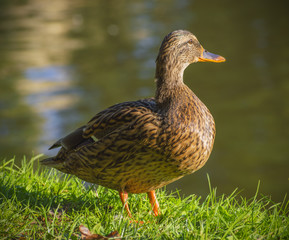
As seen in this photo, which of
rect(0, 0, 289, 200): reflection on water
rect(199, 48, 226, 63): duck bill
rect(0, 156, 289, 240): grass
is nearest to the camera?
rect(0, 156, 289, 240): grass

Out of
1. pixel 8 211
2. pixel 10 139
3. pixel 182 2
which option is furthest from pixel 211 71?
pixel 8 211

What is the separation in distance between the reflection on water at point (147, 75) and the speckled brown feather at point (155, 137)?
459cm

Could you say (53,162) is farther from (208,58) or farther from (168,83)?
(208,58)

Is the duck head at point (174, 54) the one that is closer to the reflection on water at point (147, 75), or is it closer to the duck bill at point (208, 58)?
the duck bill at point (208, 58)

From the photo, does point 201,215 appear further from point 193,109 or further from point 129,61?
point 129,61

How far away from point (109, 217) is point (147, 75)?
29.9 feet

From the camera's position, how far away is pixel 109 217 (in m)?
3.30

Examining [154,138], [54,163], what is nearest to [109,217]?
[154,138]

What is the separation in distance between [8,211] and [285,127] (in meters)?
7.71

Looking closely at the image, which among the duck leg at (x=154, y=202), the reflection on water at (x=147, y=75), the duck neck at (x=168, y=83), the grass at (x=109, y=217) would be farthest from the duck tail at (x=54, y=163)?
the reflection on water at (x=147, y=75)

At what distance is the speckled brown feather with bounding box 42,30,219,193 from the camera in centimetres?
329

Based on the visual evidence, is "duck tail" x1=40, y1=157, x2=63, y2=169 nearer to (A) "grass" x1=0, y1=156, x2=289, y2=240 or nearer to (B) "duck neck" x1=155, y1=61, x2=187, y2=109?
(A) "grass" x1=0, y1=156, x2=289, y2=240

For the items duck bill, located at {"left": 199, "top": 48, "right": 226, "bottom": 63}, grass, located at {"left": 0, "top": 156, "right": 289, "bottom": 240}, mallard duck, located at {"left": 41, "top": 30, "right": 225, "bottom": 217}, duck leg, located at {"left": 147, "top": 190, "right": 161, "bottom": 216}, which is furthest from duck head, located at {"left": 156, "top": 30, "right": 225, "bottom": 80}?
grass, located at {"left": 0, "top": 156, "right": 289, "bottom": 240}

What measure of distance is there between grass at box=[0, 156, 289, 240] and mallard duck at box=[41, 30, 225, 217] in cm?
19
